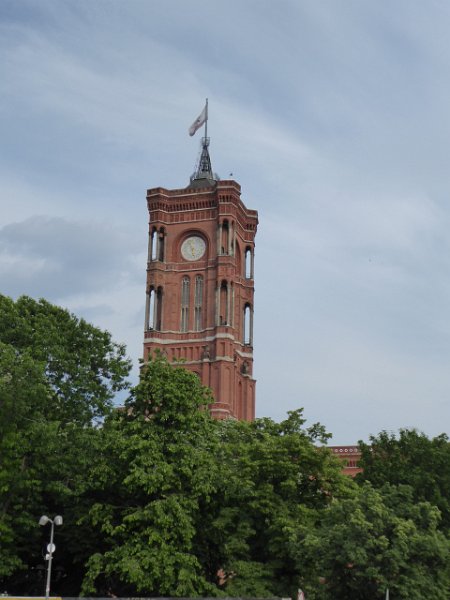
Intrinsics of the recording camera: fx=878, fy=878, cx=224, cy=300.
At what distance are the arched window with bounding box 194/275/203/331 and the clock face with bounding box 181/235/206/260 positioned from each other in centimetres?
269

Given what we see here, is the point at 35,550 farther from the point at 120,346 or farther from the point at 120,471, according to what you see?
the point at 120,346

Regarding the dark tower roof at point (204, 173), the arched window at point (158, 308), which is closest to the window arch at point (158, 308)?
the arched window at point (158, 308)

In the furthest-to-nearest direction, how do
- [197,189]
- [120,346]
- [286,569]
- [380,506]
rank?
[197,189], [120,346], [286,569], [380,506]

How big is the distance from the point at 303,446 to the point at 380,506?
6.49 m

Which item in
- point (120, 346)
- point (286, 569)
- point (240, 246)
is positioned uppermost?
point (240, 246)

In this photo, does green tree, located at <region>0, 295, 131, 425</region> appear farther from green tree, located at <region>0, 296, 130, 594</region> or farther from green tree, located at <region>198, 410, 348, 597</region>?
green tree, located at <region>198, 410, 348, 597</region>

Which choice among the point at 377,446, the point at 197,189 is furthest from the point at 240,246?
the point at 377,446

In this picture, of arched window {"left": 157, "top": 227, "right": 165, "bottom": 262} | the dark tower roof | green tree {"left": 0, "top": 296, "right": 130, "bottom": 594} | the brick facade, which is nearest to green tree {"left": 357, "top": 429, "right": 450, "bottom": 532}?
green tree {"left": 0, "top": 296, "right": 130, "bottom": 594}

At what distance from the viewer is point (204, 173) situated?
353 ft

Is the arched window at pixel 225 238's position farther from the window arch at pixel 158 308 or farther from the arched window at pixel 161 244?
the window arch at pixel 158 308

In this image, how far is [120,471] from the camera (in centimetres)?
3872

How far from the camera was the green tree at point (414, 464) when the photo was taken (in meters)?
47.4

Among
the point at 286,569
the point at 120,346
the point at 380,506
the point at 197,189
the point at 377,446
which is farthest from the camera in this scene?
the point at 197,189

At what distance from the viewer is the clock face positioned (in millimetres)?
98812
